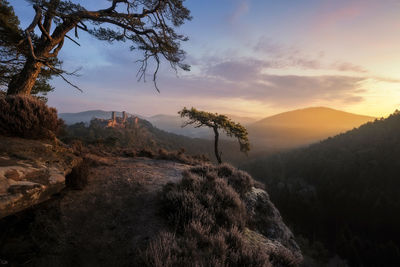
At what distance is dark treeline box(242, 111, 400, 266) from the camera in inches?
1662

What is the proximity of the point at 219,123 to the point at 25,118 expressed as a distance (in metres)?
14.3

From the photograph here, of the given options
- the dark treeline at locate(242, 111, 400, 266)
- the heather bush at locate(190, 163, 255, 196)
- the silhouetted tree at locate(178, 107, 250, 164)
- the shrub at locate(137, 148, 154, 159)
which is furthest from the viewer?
the dark treeline at locate(242, 111, 400, 266)

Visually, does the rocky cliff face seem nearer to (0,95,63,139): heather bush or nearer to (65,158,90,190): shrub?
(65,158,90,190): shrub

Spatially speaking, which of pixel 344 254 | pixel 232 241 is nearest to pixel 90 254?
pixel 232 241

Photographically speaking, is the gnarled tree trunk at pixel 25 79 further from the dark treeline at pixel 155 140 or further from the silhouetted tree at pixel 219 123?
the dark treeline at pixel 155 140

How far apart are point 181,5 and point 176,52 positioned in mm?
2338

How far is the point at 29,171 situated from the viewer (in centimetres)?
346

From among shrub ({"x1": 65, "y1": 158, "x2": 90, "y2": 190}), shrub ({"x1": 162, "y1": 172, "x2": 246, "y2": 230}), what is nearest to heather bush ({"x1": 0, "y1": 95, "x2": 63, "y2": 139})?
shrub ({"x1": 65, "y1": 158, "x2": 90, "y2": 190})

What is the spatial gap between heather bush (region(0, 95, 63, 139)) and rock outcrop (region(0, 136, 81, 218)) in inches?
10.8

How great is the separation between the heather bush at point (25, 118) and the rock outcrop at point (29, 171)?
10.8 inches

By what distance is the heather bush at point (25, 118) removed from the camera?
4.36m

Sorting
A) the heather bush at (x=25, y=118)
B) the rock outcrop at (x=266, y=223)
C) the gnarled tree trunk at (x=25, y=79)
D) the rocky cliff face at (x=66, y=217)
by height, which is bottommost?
the rock outcrop at (x=266, y=223)

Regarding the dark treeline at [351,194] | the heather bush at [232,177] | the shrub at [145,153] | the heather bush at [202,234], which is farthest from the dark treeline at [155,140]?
the heather bush at [202,234]

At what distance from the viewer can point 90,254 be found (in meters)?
2.81
